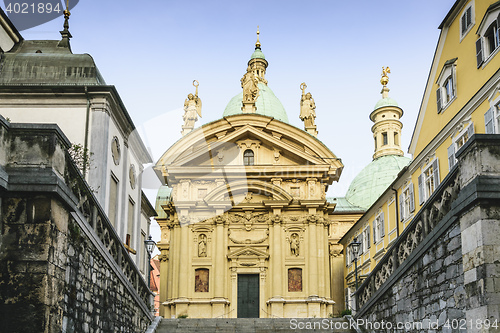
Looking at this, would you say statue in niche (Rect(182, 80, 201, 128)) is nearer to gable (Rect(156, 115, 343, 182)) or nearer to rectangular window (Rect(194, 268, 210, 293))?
gable (Rect(156, 115, 343, 182))

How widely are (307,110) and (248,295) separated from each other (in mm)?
13042

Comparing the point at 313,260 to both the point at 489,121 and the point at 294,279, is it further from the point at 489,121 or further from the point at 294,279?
the point at 489,121

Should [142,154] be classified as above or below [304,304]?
above

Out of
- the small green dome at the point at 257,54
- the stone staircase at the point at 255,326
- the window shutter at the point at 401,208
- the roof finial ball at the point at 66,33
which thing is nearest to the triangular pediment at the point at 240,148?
the window shutter at the point at 401,208

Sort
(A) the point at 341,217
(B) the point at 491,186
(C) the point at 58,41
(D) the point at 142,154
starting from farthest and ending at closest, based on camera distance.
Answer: (A) the point at 341,217 < (D) the point at 142,154 < (C) the point at 58,41 < (B) the point at 491,186

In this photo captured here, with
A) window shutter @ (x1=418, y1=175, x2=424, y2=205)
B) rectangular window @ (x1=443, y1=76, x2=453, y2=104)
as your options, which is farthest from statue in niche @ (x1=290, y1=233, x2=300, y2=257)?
rectangular window @ (x1=443, y1=76, x2=453, y2=104)

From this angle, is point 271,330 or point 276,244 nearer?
point 271,330

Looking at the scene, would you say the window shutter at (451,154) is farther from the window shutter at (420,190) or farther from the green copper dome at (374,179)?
the green copper dome at (374,179)

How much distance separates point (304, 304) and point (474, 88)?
18090 mm

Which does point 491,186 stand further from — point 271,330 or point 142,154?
point 142,154

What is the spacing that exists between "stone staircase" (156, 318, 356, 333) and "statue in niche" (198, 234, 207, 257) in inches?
580

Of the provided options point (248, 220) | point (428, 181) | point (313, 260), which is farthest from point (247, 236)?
point (428, 181)

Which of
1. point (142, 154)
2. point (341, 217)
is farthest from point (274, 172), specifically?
point (341, 217)

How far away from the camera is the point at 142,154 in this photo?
2708cm
